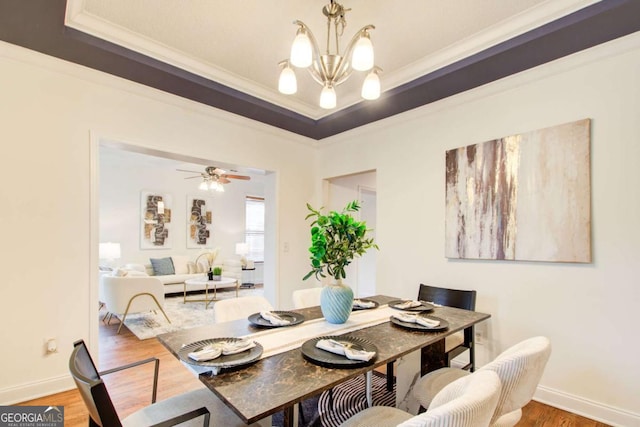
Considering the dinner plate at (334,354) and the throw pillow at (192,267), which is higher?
the dinner plate at (334,354)

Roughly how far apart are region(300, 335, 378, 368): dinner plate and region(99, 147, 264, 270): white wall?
5.29m

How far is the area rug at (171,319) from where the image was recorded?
421cm

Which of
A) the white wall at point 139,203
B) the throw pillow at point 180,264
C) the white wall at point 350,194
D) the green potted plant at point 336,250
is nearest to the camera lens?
the green potted plant at point 336,250

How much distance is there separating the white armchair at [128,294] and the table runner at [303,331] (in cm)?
332

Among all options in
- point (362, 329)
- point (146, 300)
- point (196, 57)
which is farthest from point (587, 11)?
point (146, 300)

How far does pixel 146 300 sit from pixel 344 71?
4.03 m

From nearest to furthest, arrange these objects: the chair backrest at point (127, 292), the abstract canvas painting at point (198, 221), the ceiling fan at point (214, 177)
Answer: the chair backrest at point (127, 292) → the ceiling fan at point (214, 177) → the abstract canvas painting at point (198, 221)

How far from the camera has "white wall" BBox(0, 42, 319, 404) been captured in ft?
7.61

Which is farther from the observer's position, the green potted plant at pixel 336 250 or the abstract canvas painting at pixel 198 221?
the abstract canvas painting at pixel 198 221

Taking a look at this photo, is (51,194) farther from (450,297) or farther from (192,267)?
(192,267)

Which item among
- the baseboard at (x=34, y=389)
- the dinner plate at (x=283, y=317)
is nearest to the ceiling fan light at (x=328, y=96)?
the dinner plate at (x=283, y=317)

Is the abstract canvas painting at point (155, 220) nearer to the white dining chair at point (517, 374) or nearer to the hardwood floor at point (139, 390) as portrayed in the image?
the hardwood floor at point (139, 390)

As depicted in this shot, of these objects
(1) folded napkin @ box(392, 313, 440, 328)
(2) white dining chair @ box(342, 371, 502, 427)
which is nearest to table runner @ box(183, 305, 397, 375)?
(1) folded napkin @ box(392, 313, 440, 328)

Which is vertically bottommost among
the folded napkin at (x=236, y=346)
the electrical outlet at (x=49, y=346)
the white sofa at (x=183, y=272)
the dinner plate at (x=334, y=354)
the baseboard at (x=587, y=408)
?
the baseboard at (x=587, y=408)
